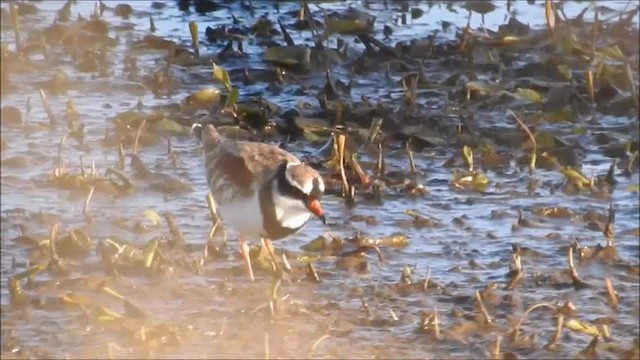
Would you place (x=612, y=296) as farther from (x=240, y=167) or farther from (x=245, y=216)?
(x=240, y=167)

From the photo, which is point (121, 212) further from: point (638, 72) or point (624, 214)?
point (638, 72)

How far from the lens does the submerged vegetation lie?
606 centimetres

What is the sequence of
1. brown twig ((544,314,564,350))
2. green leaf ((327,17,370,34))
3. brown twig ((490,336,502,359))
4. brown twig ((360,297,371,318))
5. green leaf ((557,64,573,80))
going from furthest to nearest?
green leaf ((327,17,370,34)), green leaf ((557,64,573,80)), brown twig ((360,297,371,318)), brown twig ((544,314,564,350)), brown twig ((490,336,502,359))

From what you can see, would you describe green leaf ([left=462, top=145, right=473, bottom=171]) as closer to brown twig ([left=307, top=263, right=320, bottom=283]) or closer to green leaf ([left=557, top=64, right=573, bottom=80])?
green leaf ([left=557, top=64, right=573, bottom=80])

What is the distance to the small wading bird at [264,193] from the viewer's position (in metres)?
6.65

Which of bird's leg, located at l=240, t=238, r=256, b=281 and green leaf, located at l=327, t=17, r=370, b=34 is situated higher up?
bird's leg, located at l=240, t=238, r=256, b=281

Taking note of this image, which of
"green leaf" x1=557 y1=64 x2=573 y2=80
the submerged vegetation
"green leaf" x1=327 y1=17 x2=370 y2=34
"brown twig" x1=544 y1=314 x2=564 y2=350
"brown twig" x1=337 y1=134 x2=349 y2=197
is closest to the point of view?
"brown twig" x1=544 y1=314 x2=564 y2=350

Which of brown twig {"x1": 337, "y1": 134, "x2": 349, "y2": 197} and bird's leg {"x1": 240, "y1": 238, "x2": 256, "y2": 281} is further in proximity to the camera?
brown twig {"x1": 337, "y1": 134, "x2": 349, "y2": 197}

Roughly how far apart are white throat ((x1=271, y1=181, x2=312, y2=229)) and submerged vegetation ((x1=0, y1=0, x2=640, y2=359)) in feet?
0.66

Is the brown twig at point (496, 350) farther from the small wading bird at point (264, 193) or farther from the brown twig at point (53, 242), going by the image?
the brown twig at point (53, 242)

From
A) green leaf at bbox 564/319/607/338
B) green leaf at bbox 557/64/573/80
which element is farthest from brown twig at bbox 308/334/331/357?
green leaf at bbox 557/64/573/80

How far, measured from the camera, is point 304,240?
720 cm

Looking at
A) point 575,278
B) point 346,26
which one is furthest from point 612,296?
point 346,26

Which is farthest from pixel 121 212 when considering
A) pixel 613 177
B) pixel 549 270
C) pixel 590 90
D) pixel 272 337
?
pixel 590 90
